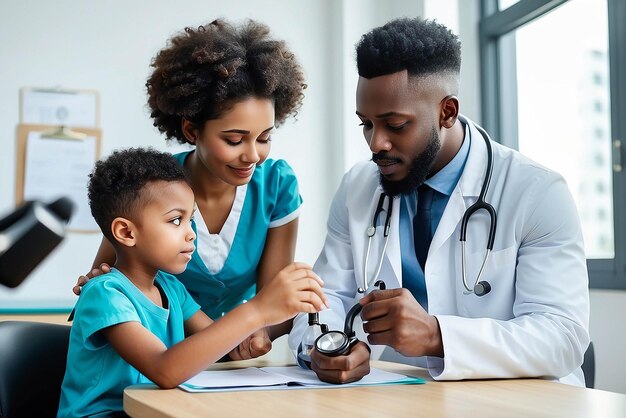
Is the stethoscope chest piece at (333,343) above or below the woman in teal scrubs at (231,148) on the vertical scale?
below

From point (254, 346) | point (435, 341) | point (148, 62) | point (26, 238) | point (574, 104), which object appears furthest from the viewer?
Answer: point (148, 62)

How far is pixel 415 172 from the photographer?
168 centimetres

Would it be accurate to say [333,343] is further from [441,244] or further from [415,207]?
[415,207]

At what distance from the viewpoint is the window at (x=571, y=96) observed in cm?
268

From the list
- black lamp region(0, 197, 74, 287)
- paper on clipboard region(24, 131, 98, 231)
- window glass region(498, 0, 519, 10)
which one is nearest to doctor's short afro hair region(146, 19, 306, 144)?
black lamp region(0, 197, 74, 287)

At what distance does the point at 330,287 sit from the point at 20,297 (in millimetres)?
1886

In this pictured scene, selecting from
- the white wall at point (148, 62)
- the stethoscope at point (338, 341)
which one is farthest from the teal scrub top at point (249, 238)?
the white wall at point (148, 62)

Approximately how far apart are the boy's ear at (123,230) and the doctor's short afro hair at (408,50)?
64 centimetres

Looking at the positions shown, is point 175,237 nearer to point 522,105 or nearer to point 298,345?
point 298,345

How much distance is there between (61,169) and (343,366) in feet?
8.11

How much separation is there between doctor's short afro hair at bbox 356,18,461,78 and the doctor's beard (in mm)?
151

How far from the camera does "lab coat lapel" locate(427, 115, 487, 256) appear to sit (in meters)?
1.58

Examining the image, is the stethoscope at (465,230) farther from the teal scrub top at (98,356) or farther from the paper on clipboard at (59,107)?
the paper on clipboard at (59,107)

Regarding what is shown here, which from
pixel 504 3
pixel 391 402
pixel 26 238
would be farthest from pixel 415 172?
pixel 504 3
